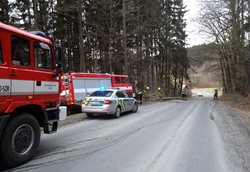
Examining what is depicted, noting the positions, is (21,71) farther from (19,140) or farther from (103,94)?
(103,94)

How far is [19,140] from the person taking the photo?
5.80 metres

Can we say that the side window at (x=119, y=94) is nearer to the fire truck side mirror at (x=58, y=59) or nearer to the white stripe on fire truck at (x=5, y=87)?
the fire truck side mirror at (x=58, y=59)

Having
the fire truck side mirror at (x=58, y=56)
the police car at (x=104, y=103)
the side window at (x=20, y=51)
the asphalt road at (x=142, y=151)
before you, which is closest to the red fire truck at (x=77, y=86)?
the police car at (x=104, y=103)

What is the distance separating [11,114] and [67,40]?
1056 inches

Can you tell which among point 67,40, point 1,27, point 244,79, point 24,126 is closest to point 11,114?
point 24,126

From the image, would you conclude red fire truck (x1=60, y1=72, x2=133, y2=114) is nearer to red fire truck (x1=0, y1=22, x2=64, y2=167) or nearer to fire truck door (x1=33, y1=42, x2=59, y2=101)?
fire truck door (x1=33, y1=42, x2=59, y2=101)

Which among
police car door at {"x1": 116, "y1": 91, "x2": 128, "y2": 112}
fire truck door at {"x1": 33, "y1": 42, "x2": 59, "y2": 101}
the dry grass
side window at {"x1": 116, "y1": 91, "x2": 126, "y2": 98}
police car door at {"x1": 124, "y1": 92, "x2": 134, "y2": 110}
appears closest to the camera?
fire truck door at {"x1": 33, "y1": 42, "x2": 59, "y2": 101}

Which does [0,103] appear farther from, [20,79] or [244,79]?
[244,79]

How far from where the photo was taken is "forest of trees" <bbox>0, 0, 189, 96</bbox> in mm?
24969

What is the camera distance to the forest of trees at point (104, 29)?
24969mm

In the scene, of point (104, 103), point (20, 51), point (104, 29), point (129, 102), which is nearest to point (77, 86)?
point (129, 102)

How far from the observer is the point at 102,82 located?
1938cm

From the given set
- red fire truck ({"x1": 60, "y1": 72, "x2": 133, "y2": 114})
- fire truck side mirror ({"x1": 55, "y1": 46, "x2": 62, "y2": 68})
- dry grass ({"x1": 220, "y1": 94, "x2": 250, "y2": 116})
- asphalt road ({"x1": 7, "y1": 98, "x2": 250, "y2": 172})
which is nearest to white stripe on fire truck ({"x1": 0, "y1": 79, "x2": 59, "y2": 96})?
fire truck side mirror ({"x1": 55, "y1": 46, "x2": 62, "y2": 68})

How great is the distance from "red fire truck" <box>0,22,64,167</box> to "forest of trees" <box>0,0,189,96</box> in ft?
40.2
